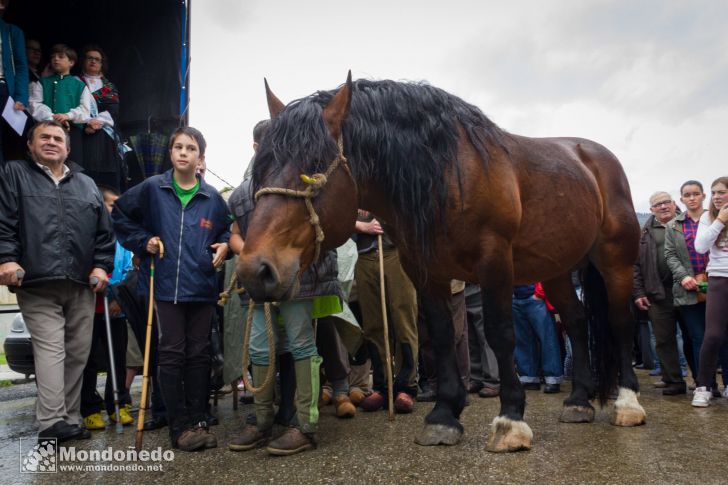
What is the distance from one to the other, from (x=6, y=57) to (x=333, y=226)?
140 inches

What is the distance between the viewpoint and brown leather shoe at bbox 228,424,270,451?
2938 millimetres

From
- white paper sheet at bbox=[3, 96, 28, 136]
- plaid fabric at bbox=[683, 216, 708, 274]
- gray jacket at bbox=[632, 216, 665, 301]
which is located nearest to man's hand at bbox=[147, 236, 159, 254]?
white paper sheet at bbox=[3, 96, 28, 136]

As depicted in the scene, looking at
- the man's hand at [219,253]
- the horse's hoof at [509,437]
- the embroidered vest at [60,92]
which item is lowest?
the horse's hoof at [509,437]

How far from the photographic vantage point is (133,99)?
18.4ft

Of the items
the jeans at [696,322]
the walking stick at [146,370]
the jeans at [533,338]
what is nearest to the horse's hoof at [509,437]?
the walking stick at [146,370]

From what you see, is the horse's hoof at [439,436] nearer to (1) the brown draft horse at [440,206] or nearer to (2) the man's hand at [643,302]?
(1) the brown draft horse at [440,206]

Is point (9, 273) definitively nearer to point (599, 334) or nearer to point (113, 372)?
point (113, 372)

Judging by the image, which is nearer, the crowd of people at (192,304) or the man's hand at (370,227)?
the crowd of people at (192,304)

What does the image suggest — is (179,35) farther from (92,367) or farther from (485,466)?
(485,466)

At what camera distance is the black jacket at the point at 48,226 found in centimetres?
335

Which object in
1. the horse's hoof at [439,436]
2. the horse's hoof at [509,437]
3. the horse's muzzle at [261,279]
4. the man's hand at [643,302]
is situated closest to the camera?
the horse's muzzle at [261,279]

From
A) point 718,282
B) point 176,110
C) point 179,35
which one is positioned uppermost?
point 179,35

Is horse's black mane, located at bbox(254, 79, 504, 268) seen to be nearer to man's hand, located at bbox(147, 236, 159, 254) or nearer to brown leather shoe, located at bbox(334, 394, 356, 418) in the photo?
man's hand, located at bbox(147, 236, 159, 254)

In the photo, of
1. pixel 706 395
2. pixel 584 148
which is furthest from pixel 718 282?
pixel 584 148
